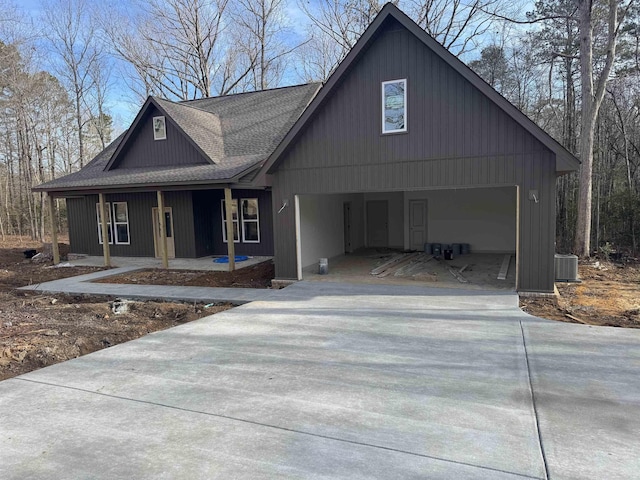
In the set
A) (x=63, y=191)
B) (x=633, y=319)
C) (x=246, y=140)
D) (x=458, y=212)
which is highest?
(x=246, y=140)

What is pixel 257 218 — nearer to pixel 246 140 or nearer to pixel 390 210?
pixel 246 140

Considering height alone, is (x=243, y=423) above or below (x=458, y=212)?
below

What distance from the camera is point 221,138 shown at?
15.9 m

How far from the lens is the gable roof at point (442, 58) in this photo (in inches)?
306

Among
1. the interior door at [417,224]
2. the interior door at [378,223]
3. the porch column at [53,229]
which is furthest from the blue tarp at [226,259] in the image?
the interior door at [417,224]

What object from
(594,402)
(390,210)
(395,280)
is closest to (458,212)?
(390,210)

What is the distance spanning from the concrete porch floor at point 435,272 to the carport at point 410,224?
35 millimetres

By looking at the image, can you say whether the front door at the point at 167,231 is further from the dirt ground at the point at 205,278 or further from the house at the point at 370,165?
the dirt ground at the point at 205,278

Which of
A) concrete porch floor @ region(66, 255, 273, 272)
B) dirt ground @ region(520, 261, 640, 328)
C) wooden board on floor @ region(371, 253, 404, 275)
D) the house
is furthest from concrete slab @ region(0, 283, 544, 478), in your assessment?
concrete porch floor @ region(66, 255, 273, 272)

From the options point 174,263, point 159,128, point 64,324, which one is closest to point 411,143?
point 64,324

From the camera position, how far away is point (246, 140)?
15258 mm

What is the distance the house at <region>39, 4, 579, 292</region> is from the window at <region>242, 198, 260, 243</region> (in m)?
0.09

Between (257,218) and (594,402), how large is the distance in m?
12.2

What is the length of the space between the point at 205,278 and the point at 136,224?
6.33 m
